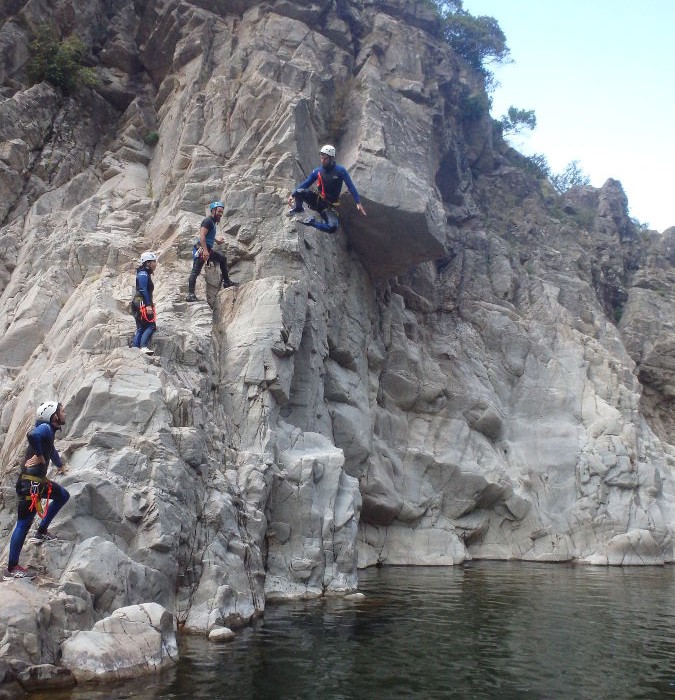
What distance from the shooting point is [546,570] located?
71.7 feet

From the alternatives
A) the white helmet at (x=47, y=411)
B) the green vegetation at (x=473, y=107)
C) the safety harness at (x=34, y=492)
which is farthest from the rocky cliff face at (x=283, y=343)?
the white helmet at (x=47, y=411)

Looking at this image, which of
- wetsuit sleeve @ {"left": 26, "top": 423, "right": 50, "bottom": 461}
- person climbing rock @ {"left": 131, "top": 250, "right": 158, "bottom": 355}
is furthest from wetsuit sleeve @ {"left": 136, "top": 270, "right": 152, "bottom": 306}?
wetsuit sleeve @ {"left": 26, "top": 423, "right": 50, "bottom": 461}

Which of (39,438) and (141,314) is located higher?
(141,314)

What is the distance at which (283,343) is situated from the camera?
17.5 m

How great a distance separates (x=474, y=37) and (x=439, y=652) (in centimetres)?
3878

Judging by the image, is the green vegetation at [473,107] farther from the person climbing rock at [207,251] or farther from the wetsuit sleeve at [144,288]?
the wetsuit sleeve at [144,288]

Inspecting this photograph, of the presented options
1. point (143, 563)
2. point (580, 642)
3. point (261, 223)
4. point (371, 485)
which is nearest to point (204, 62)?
point (261, 223)

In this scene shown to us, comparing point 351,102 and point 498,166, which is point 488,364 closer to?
point 351,102

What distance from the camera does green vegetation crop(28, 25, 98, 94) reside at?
25.5m

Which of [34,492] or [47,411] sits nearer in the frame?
[34,492]

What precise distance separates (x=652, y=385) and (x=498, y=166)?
15.5m

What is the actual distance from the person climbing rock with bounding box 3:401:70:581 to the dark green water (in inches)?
102

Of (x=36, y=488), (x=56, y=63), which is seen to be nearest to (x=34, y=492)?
(x=36, y=488)

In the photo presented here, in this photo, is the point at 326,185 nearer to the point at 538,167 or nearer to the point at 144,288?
the point at 144,288
